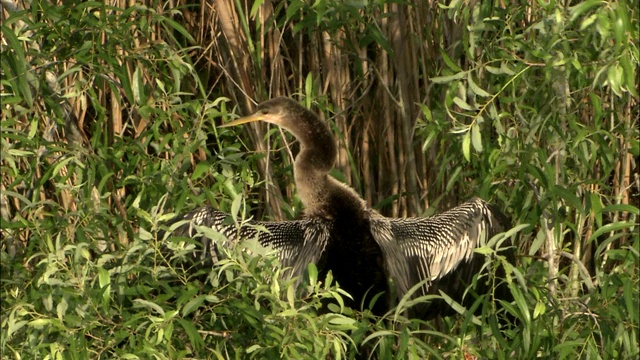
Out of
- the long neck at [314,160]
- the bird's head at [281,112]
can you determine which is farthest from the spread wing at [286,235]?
the bird's head at [281,112]

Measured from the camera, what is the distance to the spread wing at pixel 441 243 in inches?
174

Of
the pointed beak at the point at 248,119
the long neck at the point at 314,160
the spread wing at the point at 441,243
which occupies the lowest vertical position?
the spread wing at the point at 441,243

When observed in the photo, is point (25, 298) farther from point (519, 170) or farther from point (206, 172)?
point (519, 170)

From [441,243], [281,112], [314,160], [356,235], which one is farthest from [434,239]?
[281,112]

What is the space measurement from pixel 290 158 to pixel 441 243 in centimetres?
84

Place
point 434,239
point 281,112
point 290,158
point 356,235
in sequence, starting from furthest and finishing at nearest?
point 290,158 → point 281,112 → point 434,239 → point 356,235

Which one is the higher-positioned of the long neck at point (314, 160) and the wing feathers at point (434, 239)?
the long neck at point (314, 160)

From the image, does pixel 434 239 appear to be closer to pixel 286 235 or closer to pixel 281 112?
pixel 286 235

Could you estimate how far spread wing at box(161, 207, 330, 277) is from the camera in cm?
422

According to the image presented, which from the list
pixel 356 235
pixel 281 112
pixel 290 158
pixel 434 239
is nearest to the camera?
pixel 356 235

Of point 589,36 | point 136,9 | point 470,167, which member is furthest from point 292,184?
point 589,36

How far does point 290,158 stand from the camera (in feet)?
16.5

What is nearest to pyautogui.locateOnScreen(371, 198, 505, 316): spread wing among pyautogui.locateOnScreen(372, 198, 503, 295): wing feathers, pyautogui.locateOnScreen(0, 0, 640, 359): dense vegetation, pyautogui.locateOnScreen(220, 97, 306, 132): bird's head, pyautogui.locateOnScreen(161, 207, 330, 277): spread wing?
pyautogui.locateOnScreen(372, 198, 503, 295): wing feathers

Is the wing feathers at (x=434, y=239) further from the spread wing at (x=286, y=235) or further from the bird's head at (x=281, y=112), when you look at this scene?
the bird's head at (x=281, y=112)
